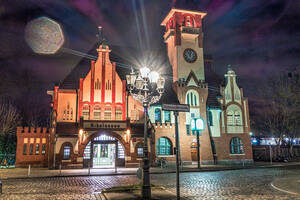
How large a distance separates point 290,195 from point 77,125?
925 inches

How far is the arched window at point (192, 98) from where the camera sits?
36.9 m

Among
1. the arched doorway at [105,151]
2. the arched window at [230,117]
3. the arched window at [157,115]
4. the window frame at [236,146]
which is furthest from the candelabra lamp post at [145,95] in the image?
the window frame at [236,146]

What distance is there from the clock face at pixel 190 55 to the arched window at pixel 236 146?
1268 centimetres

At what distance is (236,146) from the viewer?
1516 inches

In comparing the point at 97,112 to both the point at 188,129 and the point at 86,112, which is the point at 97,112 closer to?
the point at 86,112

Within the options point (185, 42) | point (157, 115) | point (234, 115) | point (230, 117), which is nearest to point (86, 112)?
point (157, 115)

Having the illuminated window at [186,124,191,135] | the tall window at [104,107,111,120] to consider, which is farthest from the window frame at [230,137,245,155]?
the tall window at [104,107,111,120]

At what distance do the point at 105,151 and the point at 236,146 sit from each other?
61.4ft

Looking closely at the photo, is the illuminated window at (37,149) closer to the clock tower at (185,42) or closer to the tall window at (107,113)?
the tall window at (107,113)

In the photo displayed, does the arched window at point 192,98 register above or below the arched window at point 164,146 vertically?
above

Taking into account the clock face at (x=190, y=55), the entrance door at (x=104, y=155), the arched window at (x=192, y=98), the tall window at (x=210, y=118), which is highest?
the clock face at (x=190, y=55)

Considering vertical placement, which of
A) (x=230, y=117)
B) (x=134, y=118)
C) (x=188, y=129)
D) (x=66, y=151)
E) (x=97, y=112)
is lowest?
(x=66, y=151)

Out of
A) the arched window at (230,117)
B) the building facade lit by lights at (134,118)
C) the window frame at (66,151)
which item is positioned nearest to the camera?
the window frame at (66,151)

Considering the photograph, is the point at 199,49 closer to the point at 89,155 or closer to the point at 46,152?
the point at 89,155
